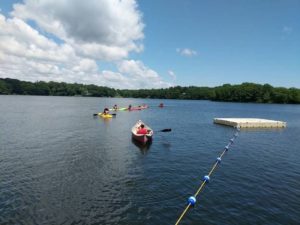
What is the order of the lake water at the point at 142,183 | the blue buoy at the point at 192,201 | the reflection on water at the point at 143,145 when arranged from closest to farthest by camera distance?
1. the lake water at the point at 142,183
2. the blue buoy at the point at 192,201
3. the reflection on water at the point at 143,145

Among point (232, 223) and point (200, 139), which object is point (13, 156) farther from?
point (200, 139)

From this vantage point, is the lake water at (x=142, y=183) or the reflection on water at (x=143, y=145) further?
the reflection on water at (x=143, y=145)

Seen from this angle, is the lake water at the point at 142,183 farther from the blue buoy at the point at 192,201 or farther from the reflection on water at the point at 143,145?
the blue buoy at the point at 192,201

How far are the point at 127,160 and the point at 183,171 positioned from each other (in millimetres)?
5511

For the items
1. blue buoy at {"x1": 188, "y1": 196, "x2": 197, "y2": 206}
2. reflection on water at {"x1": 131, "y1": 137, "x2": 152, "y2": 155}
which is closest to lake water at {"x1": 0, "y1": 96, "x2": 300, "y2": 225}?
reflection on water at {"x1": 131, "y1": 137, "x2": 152, "y2": 155}

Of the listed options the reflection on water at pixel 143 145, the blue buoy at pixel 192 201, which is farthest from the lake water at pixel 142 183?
the blue buoy at pixel 192 201

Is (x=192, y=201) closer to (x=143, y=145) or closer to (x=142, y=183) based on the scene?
(x=142, y=183)

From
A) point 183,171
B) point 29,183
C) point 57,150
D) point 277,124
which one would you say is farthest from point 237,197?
point 277,124

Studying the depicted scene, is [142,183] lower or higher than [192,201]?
lower

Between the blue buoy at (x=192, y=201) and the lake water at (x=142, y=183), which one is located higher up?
the blue buoy at (x=192, y=201)

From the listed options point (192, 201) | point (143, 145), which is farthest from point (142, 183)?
point (143, 145)

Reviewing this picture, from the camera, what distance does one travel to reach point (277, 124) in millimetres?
49469

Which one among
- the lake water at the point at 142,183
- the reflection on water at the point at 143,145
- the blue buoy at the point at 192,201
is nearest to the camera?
the lake water at the point at 142,183

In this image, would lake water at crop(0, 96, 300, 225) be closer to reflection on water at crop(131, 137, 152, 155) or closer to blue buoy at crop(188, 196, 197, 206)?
reflection on water at crop(131, 137, 152, 155)
